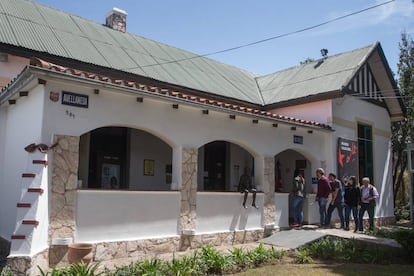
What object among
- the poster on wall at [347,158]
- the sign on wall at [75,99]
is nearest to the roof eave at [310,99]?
the poster on wall at [347,158]

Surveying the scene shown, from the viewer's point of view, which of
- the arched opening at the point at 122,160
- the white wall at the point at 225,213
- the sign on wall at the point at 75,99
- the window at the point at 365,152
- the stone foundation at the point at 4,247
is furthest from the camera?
the window at the point at 365,152

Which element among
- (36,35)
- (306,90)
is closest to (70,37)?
(36,35)

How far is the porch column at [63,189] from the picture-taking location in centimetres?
707

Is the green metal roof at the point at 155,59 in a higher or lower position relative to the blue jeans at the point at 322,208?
higher

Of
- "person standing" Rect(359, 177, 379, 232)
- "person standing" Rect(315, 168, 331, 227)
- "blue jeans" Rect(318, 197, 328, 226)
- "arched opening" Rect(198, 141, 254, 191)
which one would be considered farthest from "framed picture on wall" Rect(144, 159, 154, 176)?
"person standing" Rect(359, 177, 379, 232)

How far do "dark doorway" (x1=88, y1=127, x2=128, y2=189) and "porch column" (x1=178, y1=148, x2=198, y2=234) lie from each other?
303 centimetres

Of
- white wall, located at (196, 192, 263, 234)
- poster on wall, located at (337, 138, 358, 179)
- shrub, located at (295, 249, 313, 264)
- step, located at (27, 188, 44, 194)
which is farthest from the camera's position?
poster on wall, located at (337, 138, 358, 179)

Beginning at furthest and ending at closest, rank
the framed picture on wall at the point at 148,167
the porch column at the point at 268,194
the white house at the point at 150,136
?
1. the framed picture on wall at the point at 148,167
2. the porch column at the point at 268,194
3. the white house at the point at 150,136

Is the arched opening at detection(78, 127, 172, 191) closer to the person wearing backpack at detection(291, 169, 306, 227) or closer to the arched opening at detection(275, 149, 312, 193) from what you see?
the person wearing backpack at detection(291, 169, 306, 227)

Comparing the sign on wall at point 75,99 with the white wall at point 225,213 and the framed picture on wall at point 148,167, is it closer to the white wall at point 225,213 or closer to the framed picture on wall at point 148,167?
the white wall at point 225,213

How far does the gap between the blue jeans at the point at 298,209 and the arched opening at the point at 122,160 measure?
4.00 meters

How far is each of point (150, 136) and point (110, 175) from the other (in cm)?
173

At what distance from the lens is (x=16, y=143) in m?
8.61

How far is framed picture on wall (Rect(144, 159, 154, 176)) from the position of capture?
12.2 metres
